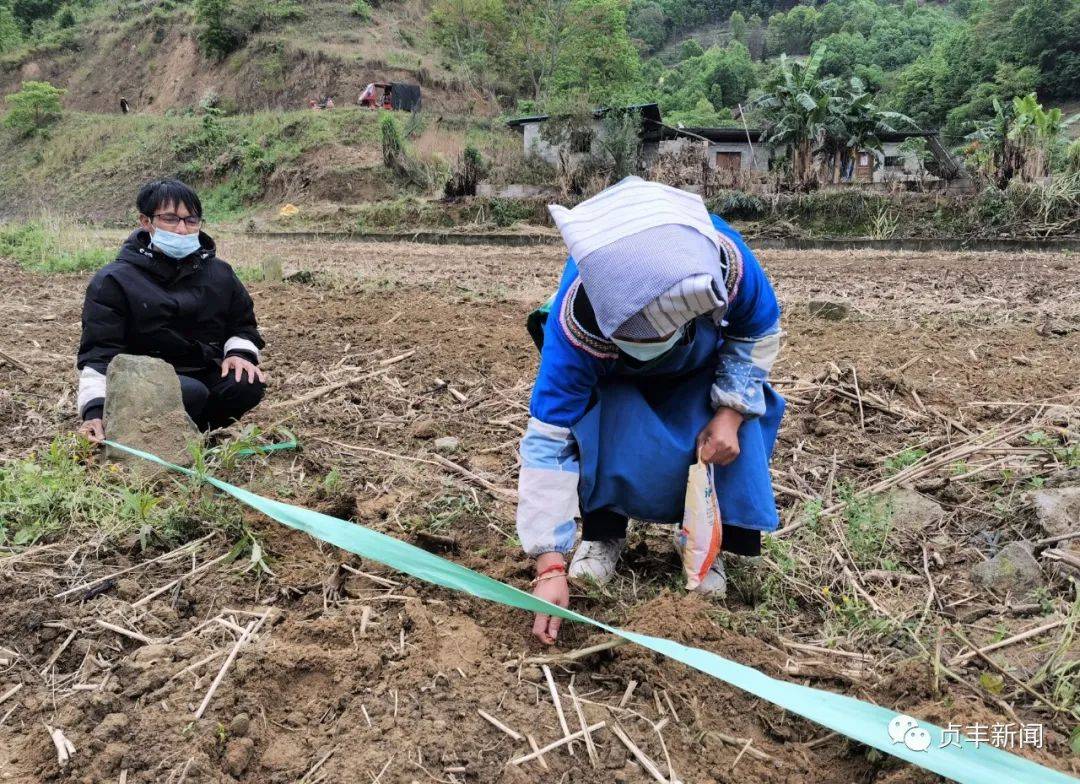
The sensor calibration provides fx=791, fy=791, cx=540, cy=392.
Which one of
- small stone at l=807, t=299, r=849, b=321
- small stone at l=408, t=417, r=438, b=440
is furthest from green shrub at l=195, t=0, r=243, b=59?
small stone at l=408, t=417, r=438, b=440

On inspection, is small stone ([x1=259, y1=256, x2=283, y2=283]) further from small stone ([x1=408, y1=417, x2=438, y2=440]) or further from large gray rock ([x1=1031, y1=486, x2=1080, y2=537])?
large gray rock ([x1=1031, y1=486, x2=1080, y2=537])

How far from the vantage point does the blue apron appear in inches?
81.9

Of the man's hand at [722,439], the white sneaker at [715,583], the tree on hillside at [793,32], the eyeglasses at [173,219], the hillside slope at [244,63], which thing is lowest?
the white sneaker at [715,583]

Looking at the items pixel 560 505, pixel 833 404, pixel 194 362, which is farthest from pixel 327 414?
pixel 833 404

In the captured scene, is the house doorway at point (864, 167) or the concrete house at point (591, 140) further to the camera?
the house doorway at point (864, 167)

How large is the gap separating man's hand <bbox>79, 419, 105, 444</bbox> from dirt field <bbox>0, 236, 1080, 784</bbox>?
47cm

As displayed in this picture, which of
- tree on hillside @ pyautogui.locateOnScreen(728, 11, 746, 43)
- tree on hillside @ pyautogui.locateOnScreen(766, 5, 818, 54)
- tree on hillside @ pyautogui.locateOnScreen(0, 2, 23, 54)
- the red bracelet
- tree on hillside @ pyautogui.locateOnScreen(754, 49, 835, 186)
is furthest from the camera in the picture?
tree on hillside @ pyautogui.locateOnScreen(728, 11, 746, 43)

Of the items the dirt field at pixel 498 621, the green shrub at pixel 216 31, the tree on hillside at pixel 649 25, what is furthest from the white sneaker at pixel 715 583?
the tree on hillside at pixel 649 25

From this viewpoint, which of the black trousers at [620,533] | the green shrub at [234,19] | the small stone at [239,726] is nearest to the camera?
the small stone at [239,726]

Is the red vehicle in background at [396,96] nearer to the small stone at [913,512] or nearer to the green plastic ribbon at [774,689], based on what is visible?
the small stone at [913,512]

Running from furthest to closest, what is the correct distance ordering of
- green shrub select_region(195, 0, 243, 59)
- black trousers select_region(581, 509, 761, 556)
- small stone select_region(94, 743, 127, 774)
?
green shrub select_region(195, 0, 243, 59), black trousers select_region(581, 509, 761, 556), small stone select_region(94, 743, 127, 774)

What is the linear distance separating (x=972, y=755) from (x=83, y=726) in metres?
1.64

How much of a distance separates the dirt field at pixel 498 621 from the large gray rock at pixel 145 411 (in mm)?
251

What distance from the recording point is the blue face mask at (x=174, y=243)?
3.12m
